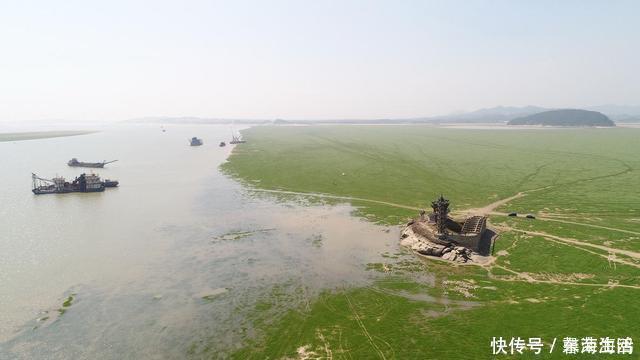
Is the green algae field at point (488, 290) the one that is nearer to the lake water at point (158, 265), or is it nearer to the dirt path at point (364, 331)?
the dirt path at point (364, 331)

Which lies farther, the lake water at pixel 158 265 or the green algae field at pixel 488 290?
the lake water at pixel 158 265

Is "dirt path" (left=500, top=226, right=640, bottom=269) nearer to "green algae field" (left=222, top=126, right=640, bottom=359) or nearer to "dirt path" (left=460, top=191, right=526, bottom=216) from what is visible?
"green algae field" (left=222, top=126, right=640, bottom=359)

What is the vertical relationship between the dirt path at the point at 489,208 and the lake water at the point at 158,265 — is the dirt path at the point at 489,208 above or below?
above

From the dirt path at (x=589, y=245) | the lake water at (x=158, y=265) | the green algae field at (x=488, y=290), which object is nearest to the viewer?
the green algae field at (x=488, y=290)

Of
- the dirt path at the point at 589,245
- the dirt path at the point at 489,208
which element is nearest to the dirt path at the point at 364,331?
the dirt path at the point at 589,245

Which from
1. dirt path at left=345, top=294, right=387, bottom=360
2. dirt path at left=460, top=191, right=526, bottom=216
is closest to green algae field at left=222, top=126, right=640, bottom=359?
dirt path at left=345, top=294, right=387, bottom=360

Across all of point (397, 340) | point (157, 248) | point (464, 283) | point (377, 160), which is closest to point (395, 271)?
point (464, 283)

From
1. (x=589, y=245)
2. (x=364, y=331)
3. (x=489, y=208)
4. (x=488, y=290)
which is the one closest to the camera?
(x=364, y=331)

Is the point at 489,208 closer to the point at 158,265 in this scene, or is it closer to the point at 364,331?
the point at 364,331

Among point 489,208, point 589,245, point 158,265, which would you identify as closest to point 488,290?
point 589,245
